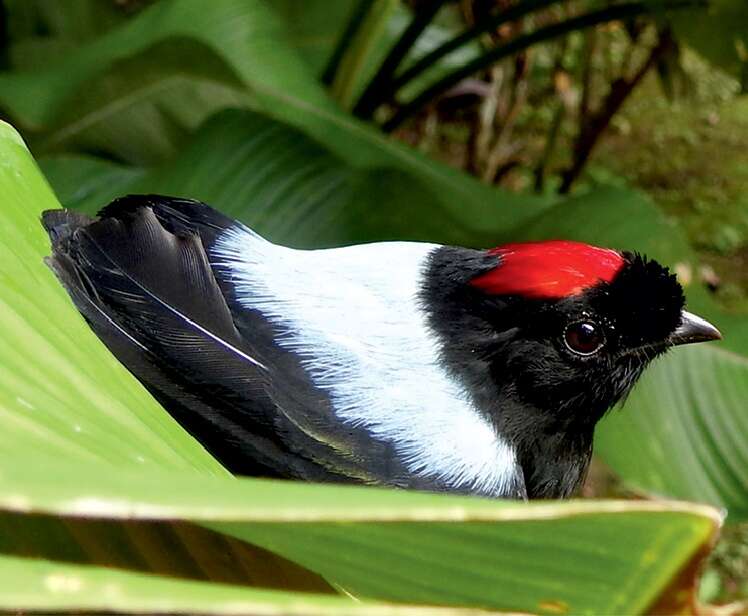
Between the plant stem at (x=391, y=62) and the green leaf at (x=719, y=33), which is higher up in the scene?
the green leaf at (x=719, y=33)

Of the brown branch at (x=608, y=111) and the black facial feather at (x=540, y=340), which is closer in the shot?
the black facial feather at (x=540, y=340)

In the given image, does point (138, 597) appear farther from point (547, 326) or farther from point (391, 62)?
point (391, 62)

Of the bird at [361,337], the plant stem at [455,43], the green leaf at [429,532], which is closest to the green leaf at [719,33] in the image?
the plant stem at [455,43]

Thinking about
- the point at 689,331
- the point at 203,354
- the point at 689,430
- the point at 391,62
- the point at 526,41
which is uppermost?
the point at 526,41

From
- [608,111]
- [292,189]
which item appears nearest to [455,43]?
[608,111]

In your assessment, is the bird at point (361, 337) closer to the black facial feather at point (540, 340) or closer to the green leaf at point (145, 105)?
the black facial feather at point (540, 340)

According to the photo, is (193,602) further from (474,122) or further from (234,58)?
(474,122)

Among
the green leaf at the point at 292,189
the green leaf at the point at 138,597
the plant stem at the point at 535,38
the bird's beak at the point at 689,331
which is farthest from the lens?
the plant stem at the point at 535,38

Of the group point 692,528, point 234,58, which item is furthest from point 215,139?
point 692,528
